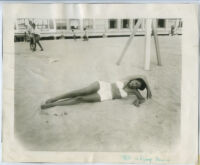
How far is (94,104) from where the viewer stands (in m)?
0.70

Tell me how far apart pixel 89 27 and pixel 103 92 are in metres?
0.17

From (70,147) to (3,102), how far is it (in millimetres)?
203

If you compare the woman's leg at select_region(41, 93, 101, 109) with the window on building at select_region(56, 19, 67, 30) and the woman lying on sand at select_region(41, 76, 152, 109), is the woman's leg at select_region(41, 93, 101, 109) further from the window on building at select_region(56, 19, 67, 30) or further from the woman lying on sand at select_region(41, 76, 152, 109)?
the window on building at select_region(56, 19, 67, 30)

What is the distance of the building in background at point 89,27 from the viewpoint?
0.70 meters

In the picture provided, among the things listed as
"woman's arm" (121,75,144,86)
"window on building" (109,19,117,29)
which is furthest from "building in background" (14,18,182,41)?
"woman's arm" (121,75,144,86)

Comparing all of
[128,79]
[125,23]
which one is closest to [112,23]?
[125,23]

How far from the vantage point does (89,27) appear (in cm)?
70

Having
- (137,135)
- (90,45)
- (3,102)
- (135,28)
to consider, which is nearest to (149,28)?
(135,28)

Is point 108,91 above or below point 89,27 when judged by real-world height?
below

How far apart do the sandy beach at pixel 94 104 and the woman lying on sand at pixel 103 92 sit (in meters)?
0.01

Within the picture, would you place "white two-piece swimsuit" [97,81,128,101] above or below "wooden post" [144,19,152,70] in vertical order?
below

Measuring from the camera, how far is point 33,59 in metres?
0.70

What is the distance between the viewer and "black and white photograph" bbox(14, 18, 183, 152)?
0.69 meters

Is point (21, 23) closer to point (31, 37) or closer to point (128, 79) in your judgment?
point (31, 37)
